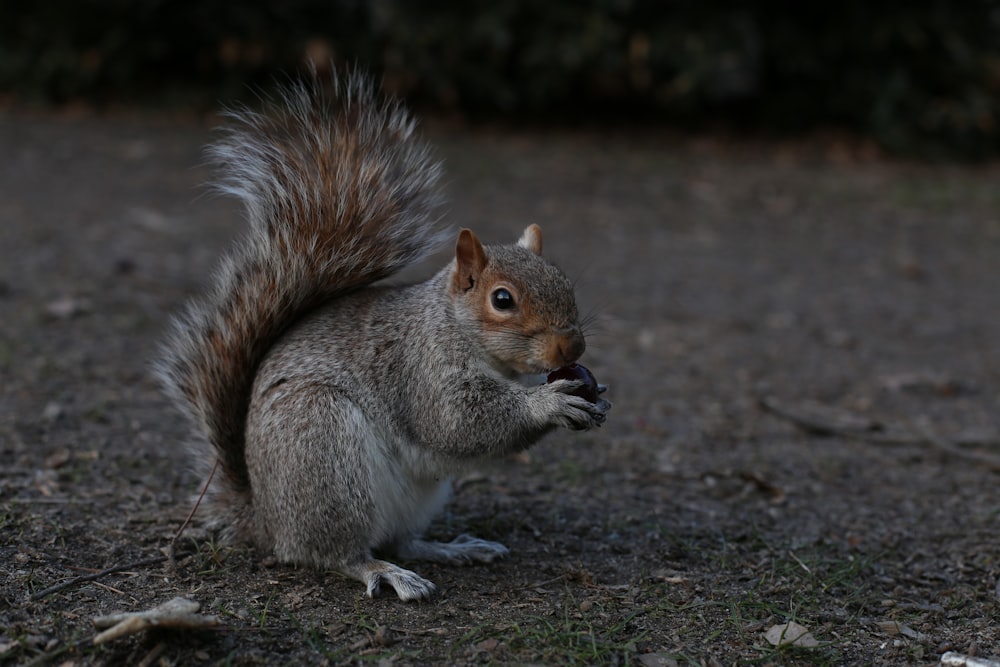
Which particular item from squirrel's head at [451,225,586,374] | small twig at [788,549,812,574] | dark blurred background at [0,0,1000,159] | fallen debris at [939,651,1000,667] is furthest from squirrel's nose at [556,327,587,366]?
dark blurred background at [0,0,1000,159]

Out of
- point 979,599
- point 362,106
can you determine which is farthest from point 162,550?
point 979,599

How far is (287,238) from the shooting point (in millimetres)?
2584

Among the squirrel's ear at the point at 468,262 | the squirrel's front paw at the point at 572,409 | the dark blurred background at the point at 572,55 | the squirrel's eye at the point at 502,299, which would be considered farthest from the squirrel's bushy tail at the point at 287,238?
the dark blurred background at the point at 572,55

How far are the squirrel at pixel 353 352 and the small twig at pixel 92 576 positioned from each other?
0.21 meters

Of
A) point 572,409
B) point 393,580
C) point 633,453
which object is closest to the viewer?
point 572,409

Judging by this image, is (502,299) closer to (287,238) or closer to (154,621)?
(287,238)

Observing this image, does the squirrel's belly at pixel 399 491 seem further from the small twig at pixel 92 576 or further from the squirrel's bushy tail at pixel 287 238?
the small twig at pixel 92 576

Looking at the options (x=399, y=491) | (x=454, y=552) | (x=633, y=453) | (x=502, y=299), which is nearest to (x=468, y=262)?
(x=502, y=299)

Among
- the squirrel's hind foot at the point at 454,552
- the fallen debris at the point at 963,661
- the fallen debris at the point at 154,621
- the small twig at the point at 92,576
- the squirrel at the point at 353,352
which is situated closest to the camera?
the fallen debris at the point at 154,621

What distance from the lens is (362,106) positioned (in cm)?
274

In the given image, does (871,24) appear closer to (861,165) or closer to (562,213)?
(861,165)

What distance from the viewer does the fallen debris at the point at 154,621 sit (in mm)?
2076

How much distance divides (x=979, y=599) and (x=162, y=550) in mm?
1992

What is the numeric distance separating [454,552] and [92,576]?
85 cm
